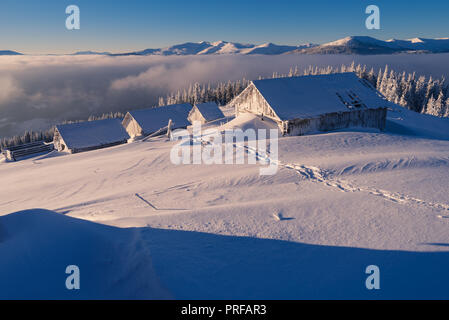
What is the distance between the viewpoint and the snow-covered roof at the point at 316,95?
75.4ft

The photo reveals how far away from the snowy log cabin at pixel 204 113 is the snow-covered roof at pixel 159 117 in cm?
304

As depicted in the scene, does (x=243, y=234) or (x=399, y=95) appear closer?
(x=243, y=234)

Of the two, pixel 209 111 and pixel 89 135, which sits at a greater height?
pixel 209 111

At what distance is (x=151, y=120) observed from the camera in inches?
1582

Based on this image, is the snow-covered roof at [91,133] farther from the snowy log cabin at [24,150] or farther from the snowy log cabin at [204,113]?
the snowy log cabin at [204,113]

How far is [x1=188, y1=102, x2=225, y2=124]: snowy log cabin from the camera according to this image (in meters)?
47.1

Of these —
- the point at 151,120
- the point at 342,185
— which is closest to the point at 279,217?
the point at 342,185

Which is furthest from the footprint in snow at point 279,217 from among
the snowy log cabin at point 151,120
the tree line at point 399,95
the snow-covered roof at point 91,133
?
the tree line at point 399,95

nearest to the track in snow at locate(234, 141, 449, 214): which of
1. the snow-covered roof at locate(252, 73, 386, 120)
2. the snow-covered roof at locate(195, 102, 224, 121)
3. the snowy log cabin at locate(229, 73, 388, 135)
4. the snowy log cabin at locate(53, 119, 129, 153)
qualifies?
the snowy log cabin at locate(229, 73, 388, 135)

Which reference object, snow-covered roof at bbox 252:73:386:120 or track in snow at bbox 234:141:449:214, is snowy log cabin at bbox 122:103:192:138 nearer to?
snow-covered roof at bbox 252:73:386:120

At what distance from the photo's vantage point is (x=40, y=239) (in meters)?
5.87

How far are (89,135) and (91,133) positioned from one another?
0.45 metres

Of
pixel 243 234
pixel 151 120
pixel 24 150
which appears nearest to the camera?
pixel 243 234

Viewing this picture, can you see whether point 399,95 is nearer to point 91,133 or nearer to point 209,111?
point 209,111
